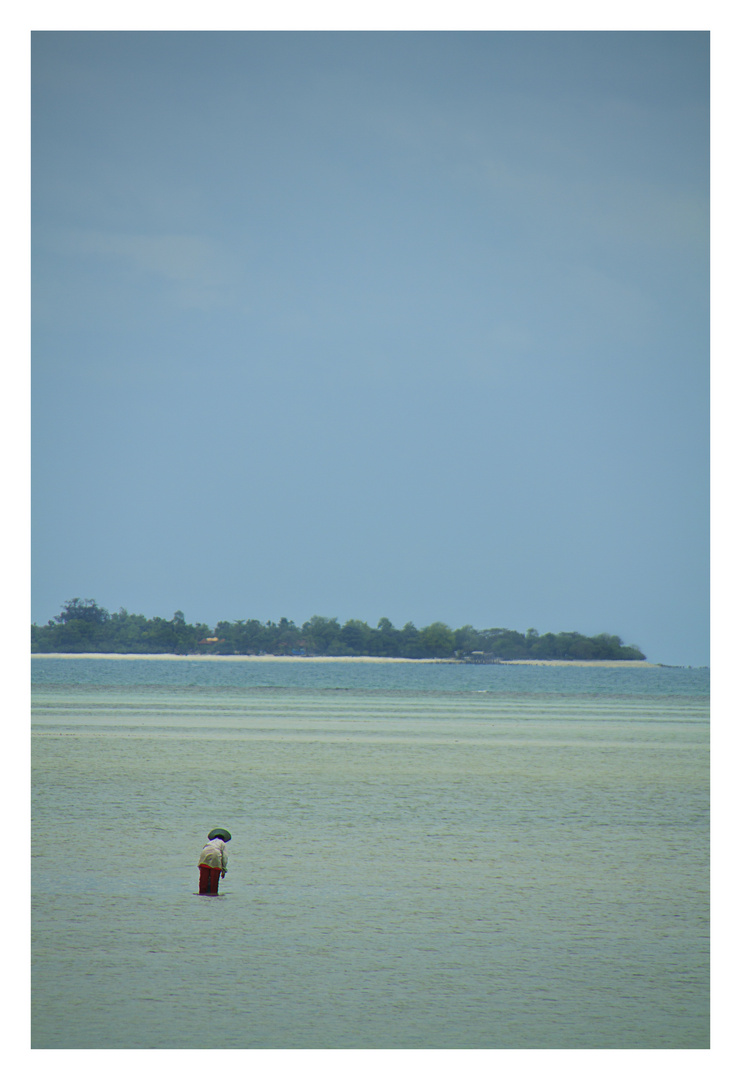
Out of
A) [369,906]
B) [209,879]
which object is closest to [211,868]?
[209,879]

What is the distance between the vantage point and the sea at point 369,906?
5.84 metres

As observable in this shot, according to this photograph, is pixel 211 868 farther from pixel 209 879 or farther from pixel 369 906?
pixel 369 906

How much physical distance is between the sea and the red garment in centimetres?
8

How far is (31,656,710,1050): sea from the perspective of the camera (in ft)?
19.2

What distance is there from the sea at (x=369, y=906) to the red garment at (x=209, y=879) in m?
0.08

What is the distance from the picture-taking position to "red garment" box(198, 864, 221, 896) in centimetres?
850

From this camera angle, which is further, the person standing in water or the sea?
the person standing in water

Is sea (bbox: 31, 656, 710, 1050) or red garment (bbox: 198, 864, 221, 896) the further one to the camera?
red garment (bbox: 198, 864, 221, 896)

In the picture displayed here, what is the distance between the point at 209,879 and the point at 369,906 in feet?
4.65

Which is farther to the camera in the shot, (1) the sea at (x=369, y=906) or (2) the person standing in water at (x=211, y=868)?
(2) the person standing in water at (x=211, y=868)

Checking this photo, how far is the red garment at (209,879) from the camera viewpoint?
335 inches

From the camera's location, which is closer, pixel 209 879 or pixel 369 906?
pixel 369 906

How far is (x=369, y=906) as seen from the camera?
8305 millimetres
